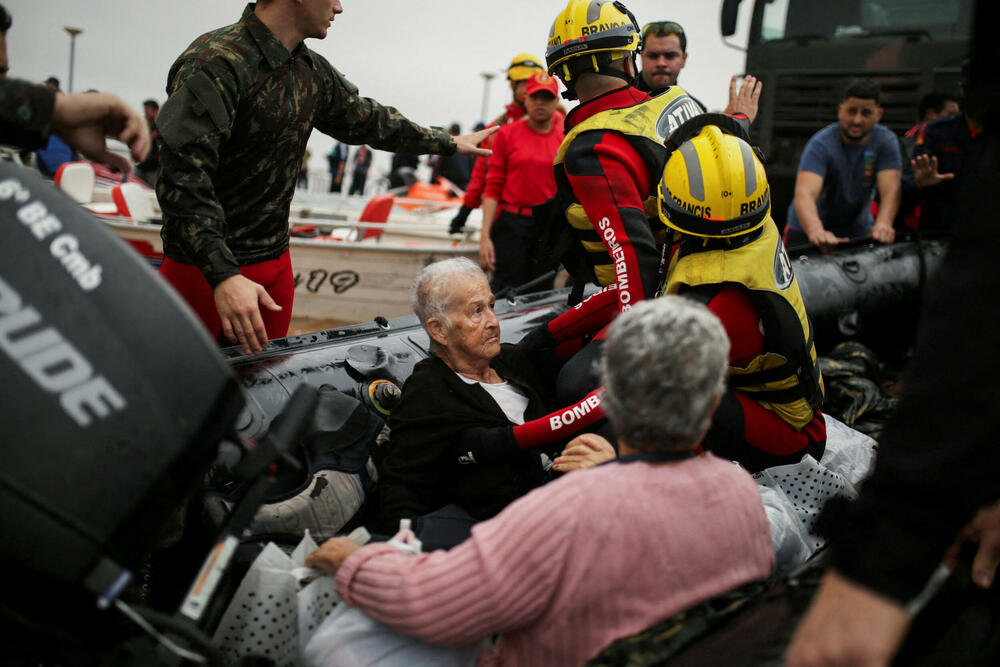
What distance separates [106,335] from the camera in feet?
4.11

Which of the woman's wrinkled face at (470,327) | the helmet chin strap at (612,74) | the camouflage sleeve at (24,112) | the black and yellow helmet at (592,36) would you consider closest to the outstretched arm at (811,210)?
the helmet chin strap at (612,74)

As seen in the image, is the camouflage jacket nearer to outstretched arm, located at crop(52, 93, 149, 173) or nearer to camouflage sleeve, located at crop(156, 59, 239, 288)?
camouflage sleeve, located at crop(156, 59, 239, 288)

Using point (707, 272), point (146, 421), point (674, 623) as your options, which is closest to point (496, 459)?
point (707, 272)

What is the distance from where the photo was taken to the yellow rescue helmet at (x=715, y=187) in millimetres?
2148

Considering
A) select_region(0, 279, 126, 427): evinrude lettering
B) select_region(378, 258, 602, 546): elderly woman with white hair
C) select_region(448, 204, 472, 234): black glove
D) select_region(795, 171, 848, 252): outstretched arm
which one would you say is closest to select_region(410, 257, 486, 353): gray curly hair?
select_region(378, 258, 602, 546): elderly woman with white hair

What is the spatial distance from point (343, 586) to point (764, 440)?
54.5 inches

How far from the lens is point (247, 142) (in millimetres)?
2510

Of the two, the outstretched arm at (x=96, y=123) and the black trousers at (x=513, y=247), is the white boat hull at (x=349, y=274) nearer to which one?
the black trousers at (x=513, y=247)

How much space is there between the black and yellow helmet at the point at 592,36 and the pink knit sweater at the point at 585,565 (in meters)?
1.82

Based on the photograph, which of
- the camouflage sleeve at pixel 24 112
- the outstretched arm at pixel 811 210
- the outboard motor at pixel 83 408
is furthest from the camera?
the outstretched arm at pixel 811 210

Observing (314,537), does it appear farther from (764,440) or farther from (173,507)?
(764,440)

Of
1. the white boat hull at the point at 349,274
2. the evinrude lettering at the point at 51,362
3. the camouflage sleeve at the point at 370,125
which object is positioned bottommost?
the white boat hull at the point at 349,274

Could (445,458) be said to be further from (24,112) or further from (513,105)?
(513,105)

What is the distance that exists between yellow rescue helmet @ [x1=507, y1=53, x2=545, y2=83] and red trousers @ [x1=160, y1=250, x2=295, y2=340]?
328cm
